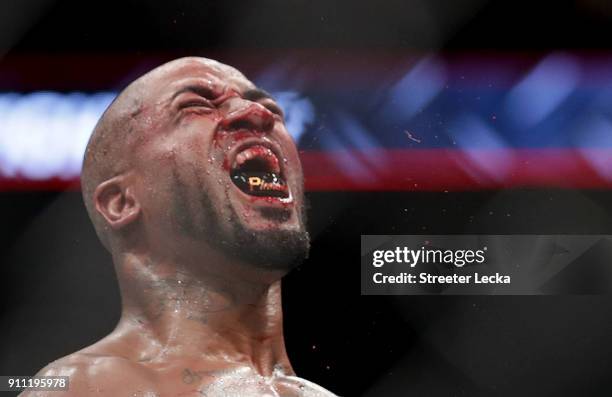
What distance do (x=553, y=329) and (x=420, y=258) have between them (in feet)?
0.82

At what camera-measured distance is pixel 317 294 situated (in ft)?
6.86

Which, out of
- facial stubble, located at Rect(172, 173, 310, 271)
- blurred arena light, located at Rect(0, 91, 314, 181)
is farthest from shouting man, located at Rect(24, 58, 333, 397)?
blurred arena light, located at Rect(0, 91, 314, 181)

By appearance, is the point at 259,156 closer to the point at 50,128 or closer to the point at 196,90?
the point at 196,90

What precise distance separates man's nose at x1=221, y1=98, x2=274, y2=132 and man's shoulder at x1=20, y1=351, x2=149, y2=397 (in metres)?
0.37

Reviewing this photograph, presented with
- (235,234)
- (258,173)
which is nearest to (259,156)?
(258,173)

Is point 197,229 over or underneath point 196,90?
underneath

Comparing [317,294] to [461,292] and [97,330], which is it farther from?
[97,330]

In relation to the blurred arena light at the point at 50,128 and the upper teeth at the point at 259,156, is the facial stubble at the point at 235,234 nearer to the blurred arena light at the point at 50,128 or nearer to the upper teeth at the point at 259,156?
the upper teeth at the point at 259,156

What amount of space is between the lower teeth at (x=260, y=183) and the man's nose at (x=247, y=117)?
7 cm

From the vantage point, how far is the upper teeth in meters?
1.79

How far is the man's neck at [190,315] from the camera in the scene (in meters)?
1.76

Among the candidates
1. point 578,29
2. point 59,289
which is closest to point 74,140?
point 59,289

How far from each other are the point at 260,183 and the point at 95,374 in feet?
1.16

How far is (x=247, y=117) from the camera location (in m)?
1.81
